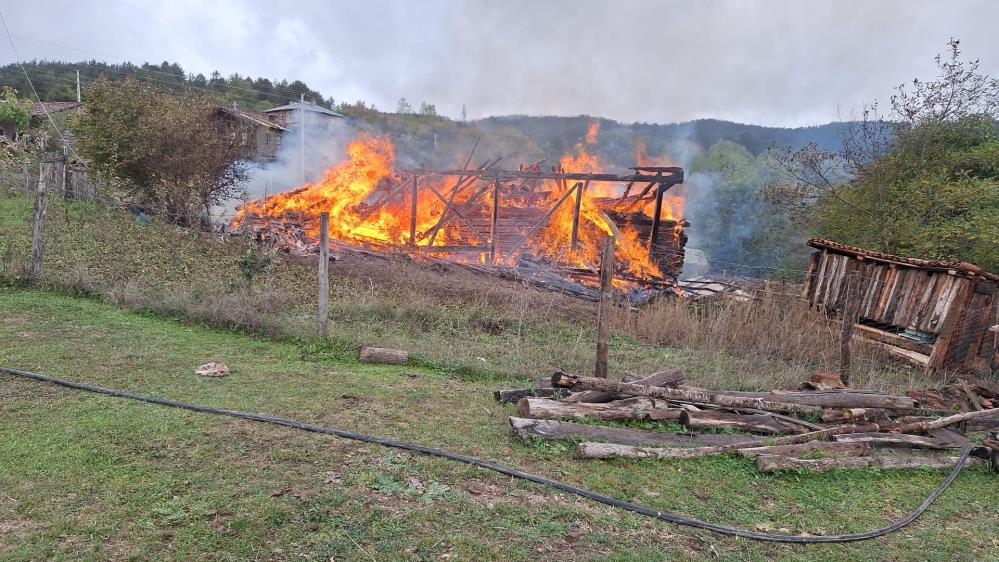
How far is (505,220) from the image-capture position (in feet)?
66.8

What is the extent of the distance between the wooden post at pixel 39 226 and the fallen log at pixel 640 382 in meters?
9.14

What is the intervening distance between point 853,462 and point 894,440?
83cm

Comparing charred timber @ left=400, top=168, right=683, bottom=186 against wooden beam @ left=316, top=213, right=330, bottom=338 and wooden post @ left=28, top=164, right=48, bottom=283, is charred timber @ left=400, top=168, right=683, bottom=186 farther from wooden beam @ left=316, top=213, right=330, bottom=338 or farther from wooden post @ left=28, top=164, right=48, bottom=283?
wooden post @ left=28, top=164, right=48, bottom=283

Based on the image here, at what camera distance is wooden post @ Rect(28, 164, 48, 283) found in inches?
353

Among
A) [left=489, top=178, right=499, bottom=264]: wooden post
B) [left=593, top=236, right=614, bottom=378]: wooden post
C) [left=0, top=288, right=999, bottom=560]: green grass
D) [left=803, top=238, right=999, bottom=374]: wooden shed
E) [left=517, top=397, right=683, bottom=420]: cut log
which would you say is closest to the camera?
[left=0, top=288, right=999, bottom=560]: green grass

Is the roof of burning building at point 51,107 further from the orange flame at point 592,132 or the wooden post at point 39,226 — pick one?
the orange flame at point 592,132

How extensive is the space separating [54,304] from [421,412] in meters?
6.59

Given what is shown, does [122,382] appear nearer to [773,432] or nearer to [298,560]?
[298,560]

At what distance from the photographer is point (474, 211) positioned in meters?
20.9

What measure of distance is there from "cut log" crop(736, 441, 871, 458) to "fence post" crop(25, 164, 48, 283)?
10734 mm

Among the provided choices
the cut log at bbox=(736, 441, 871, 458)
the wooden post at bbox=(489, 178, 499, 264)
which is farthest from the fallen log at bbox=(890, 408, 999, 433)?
the wooden post at bbox=(489, 178, 499, 264)

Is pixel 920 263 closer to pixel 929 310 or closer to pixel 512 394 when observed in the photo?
pixel 929 310

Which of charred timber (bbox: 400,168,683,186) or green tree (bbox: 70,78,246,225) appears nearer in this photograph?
green tree (bbox: 70,78,246,225)

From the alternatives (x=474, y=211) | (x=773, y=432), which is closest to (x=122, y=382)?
(x=773, y=432)
